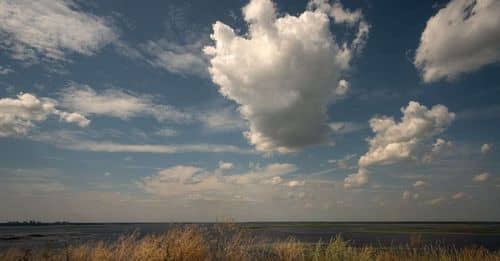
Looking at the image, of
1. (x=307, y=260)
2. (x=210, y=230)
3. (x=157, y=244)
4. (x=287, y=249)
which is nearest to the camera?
(x=157, y=244)

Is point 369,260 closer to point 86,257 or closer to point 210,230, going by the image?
point 210,230

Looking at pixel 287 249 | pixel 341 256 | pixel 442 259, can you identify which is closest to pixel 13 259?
pixel 287 249

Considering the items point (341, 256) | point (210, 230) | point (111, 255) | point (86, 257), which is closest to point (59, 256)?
point (86, 257)

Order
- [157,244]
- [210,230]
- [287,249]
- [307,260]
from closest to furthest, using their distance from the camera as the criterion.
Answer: [157,244], [210,230], [307,260], [287,249]

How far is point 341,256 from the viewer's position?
522 inches

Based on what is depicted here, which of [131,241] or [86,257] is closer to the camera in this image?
[86,257]

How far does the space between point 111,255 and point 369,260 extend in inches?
370

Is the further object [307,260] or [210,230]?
[307,260]

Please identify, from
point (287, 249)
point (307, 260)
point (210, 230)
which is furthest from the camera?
point (287, 249)

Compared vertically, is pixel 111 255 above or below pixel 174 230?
below

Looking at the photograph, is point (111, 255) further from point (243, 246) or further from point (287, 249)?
point (287, 249)

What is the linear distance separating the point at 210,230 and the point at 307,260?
4123 millimetres

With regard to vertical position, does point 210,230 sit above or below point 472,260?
above

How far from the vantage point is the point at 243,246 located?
1248 centimetres
